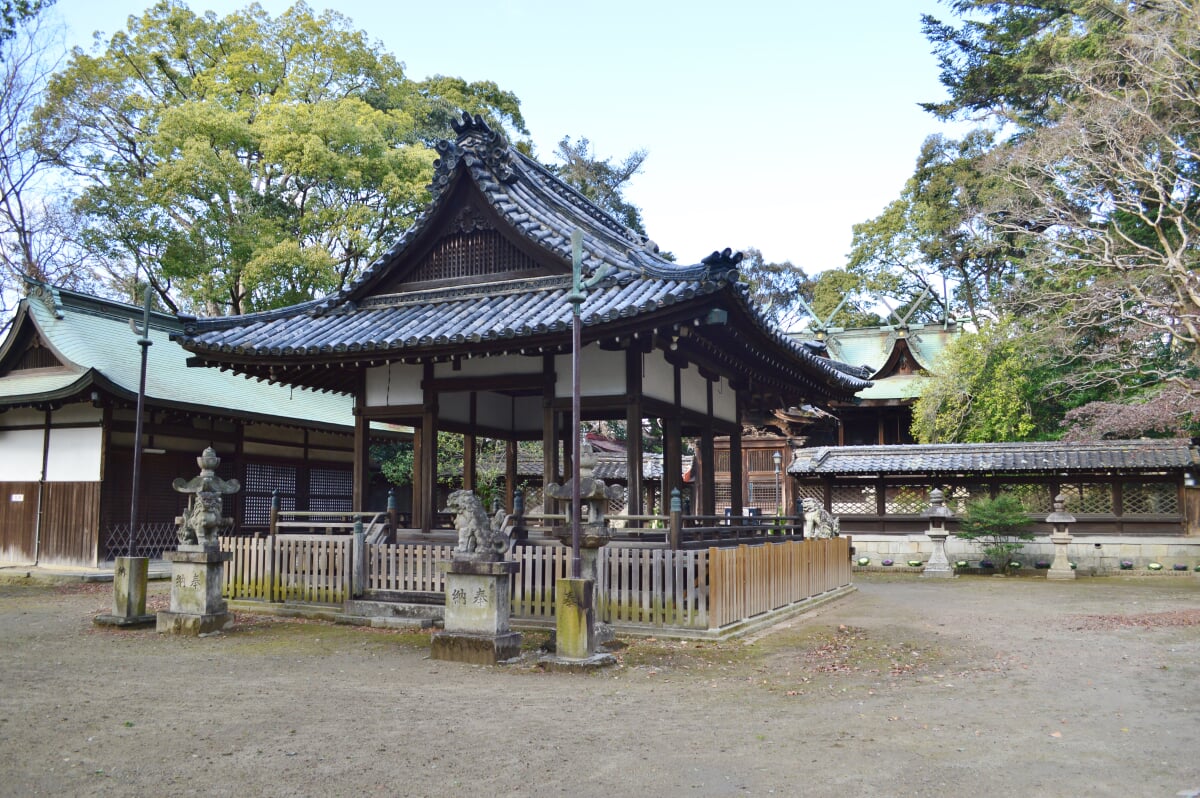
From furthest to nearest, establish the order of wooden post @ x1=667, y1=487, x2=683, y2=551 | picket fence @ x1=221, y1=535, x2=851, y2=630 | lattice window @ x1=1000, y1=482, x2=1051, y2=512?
lattice window @ x1=1000, y1=482, x2=1051, y2=512 → wooden post @ x1=667, y1=487, x2=683, y2=551 → picket fence @ x1=221, y1=535, x2=851, y2=630

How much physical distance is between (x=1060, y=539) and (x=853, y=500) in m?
6.05

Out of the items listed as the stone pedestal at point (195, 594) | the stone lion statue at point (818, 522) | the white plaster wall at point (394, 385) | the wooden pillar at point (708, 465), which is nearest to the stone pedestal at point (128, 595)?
the stone pedestal at point (195, 594)

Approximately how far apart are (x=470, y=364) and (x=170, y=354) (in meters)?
14.1

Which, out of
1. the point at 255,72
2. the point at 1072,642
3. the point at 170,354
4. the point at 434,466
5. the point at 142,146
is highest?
the point at 255,72

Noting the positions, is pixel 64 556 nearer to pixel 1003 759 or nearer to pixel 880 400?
pixel 1003 759

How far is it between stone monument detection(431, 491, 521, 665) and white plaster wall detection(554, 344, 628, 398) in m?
3.58

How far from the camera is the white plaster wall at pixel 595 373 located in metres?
13.1

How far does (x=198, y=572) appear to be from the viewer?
1197cm

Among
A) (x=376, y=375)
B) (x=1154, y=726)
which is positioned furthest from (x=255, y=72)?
(x=1154, y=726)

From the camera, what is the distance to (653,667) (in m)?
9.57

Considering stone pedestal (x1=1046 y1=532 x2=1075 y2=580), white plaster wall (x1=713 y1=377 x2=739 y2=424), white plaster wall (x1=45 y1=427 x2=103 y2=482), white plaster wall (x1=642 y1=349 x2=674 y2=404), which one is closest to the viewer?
white plaster wall (x1=642 y1=349 x2=674 y2=404)

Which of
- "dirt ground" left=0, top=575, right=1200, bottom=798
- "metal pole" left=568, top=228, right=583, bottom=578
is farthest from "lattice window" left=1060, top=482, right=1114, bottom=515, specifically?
"metal pole" left=568, top=228, right=583, bottom=578

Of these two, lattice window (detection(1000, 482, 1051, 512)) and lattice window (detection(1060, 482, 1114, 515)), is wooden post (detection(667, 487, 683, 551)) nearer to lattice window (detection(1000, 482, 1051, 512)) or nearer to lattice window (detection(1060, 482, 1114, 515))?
lattice window (detection(1000, 482, 1051, 512))

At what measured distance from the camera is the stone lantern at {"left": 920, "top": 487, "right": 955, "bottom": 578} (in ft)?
77.7
